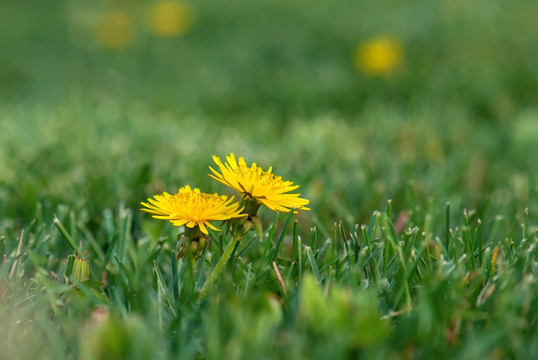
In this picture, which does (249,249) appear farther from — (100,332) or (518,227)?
(518,227)

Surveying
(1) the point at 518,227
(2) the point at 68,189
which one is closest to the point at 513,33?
(1) the point at 518,227

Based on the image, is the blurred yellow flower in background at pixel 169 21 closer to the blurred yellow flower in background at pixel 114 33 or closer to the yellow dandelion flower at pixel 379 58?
the blurred yellow flower in background at pixel 114 33

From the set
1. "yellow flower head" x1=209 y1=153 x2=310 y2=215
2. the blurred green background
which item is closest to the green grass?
the blurred green background

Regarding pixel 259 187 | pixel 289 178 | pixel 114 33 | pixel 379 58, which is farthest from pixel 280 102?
pixel 259 187

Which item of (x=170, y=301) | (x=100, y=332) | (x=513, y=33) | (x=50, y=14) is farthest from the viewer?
(x=50, y=14)

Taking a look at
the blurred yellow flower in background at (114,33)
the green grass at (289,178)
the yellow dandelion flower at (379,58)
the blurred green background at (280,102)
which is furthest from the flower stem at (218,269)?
the blurred yellow flower in background at (114,33)
